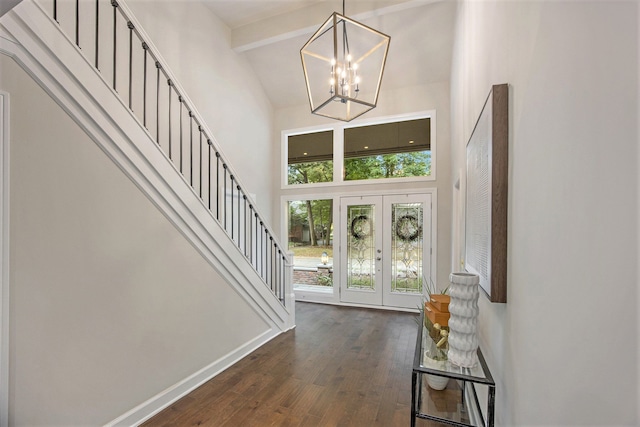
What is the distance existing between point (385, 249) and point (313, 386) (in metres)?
3.23

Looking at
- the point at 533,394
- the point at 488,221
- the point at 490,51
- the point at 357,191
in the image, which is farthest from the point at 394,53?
the point at 533,394

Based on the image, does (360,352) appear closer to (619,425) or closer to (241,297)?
(241,297)

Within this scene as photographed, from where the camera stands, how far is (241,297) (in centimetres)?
348

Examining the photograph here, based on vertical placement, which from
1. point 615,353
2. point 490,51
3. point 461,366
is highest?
point 490,51

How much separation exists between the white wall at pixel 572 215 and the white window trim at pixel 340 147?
4.20 meters

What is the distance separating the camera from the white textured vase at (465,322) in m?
1.53

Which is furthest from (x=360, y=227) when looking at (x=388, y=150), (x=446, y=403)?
(x=446, y=403)

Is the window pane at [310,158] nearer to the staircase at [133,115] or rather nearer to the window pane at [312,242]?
the window pane at [312,242]

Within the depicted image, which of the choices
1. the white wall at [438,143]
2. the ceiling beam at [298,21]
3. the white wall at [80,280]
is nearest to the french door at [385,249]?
the white wall at [438,143]

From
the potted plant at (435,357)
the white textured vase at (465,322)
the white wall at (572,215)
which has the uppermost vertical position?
the white wall at (572,215)

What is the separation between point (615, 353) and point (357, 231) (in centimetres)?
531

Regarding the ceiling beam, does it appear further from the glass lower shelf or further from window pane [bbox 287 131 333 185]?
the glass lower shelf

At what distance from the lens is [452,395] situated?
2.76m

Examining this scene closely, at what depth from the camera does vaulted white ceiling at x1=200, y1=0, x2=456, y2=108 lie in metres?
4.34
